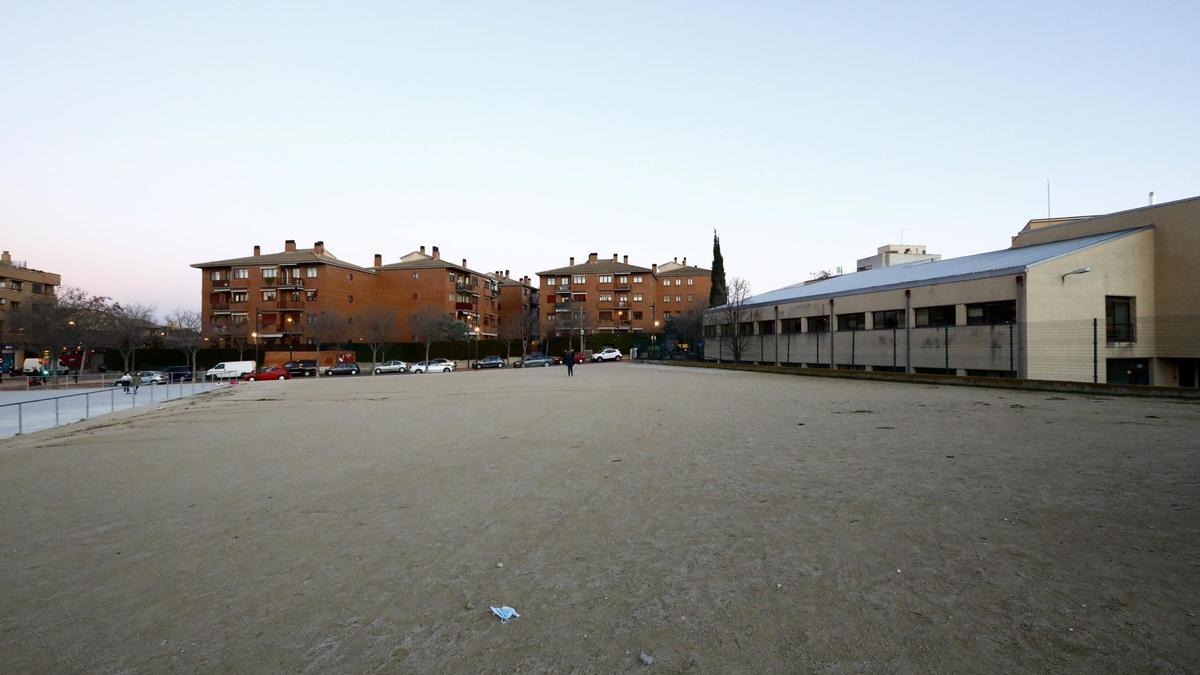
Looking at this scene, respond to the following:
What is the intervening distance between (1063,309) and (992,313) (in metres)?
2.61

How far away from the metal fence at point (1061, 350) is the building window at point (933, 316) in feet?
1.93

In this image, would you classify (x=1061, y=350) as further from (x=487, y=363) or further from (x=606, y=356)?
(x=606, y=356)

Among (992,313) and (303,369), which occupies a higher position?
Answer: (992,313)

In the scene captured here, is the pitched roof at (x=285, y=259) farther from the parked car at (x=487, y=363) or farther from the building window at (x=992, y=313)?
the building window at (x=992, y=313)

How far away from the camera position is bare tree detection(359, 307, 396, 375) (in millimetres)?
63062

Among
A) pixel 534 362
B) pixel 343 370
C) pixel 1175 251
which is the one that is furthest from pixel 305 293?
pixel 1175 251

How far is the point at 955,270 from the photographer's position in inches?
1184

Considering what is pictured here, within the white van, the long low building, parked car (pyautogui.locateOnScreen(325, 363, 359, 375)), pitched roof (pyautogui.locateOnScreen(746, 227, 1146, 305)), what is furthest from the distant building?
the white van

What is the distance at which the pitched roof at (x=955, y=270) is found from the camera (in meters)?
26.0

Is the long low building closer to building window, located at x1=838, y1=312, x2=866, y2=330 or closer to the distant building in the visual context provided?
building window, located at x1=838, y1=312, x2=866, y2=330

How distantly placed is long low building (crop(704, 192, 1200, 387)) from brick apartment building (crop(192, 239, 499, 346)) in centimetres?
5578

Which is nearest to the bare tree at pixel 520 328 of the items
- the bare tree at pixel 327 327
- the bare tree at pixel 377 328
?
the bare tree at pixel 377 328

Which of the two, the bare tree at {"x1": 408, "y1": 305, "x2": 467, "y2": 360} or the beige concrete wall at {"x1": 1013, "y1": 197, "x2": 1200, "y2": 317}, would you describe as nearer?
the beige concrete wall at {"x1": 1013, "y1": 197, "x2": 1200, "y2": 317}

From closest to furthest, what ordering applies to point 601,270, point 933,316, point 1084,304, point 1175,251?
point 1084,304 < point 1175,251 < point 933,316 < point 601,270
